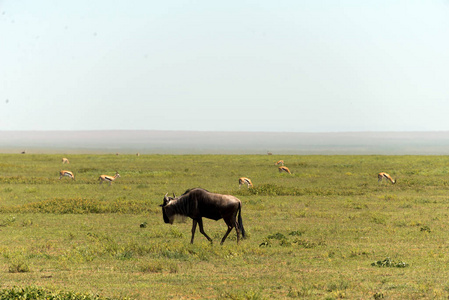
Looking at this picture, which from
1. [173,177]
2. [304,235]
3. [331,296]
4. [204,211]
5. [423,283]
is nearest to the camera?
[331,296]

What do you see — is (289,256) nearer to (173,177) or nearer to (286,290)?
(286,290)

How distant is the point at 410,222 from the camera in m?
18.8

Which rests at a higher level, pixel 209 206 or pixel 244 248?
pixel 209 206

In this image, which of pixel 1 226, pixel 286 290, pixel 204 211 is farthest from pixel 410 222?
pixel 1 226

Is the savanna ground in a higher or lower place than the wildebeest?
lower

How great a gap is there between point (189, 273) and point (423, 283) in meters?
5.48

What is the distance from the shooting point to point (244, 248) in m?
14.0

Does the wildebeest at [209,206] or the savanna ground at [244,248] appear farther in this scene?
the wildebeest at [209,206]

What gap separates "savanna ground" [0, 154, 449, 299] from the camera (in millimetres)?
10406

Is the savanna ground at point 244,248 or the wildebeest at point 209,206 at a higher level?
the wildebeest at point 209,206

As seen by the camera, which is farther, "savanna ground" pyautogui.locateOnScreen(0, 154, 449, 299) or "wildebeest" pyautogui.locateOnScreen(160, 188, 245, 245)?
"wildebeest" pyautogui.locateOnScreen(160, 188, 245, 245)

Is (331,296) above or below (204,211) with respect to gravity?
below

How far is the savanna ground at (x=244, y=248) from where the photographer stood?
1041cm

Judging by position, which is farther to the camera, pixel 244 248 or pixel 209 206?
pixel 209 206
